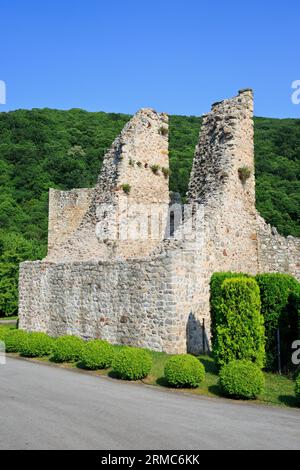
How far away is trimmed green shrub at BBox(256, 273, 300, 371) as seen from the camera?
12.7 m

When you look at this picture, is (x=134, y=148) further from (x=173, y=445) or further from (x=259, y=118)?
(x=259, y=118)

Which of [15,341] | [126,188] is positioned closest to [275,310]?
[15,341]

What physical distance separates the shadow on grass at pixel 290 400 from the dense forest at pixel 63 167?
24640 mm

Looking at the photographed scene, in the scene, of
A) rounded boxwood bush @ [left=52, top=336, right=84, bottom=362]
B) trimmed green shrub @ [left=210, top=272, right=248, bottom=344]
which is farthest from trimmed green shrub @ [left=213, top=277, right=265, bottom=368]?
rounded boxwood bush @ [left=52, top=336, right=84, bottom=362]

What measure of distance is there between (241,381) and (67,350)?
→ 6.05 m

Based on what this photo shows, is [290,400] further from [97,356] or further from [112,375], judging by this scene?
[97,356]

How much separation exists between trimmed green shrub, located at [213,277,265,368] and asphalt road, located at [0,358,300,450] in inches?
67.0

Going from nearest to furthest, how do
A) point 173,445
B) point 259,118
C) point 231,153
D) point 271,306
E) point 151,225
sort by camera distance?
point 173,445
point 271,306
point 231,153
point 151,225
point 259,118

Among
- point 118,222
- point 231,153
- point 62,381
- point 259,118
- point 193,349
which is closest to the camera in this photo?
point 62,381

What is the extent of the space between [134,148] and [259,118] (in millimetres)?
63701

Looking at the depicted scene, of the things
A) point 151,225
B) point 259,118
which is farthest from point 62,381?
point 259,118

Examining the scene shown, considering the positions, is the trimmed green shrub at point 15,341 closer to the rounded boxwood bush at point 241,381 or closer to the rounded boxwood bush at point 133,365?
the rounded boxwood bush at point 133,365

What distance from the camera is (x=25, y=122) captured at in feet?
211

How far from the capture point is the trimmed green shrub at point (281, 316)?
12672 mm
